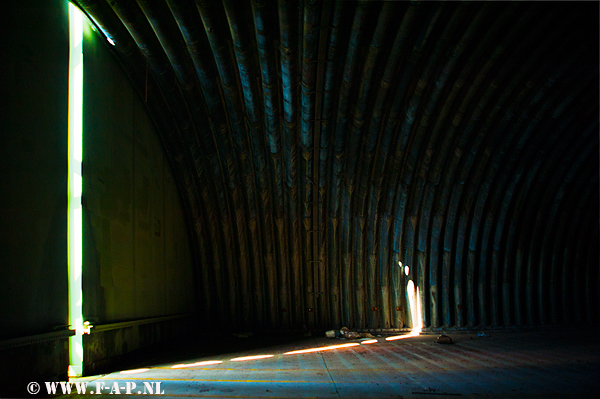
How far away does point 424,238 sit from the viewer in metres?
13.9

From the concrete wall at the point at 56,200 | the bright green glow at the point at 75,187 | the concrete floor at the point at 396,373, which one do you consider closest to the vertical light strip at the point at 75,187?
the bright green glow at the point at 75,187

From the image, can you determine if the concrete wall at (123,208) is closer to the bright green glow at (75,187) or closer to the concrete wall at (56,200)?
the concrete wall at (56,200)

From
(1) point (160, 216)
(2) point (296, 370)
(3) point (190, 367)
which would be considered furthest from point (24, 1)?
(2) point (296, 370)

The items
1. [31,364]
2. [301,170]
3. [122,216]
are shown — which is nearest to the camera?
[31,364]

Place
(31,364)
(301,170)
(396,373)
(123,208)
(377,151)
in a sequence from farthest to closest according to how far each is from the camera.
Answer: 1. (301,170)
2. (377,151)
3. (123,208)
4. (396,373)
5. (31,364)

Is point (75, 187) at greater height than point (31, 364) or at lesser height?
greater

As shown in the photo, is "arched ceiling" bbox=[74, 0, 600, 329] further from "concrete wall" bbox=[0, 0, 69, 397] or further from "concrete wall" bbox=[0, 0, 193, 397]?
"concrete wall" bbox=[0, 0, 69, 397]

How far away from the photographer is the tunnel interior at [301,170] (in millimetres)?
7898

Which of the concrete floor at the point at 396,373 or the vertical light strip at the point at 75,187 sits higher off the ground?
the vertical light strip at the point at 75,187

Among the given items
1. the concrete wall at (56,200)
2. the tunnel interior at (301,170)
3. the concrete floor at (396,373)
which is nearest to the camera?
the concrete floor at (396,373)

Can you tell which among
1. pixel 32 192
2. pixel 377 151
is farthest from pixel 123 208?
pixel 377 151

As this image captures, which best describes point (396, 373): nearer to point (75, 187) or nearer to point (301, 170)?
point (301, 170)

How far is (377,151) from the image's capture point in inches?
514

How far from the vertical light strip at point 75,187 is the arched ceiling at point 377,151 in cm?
91
